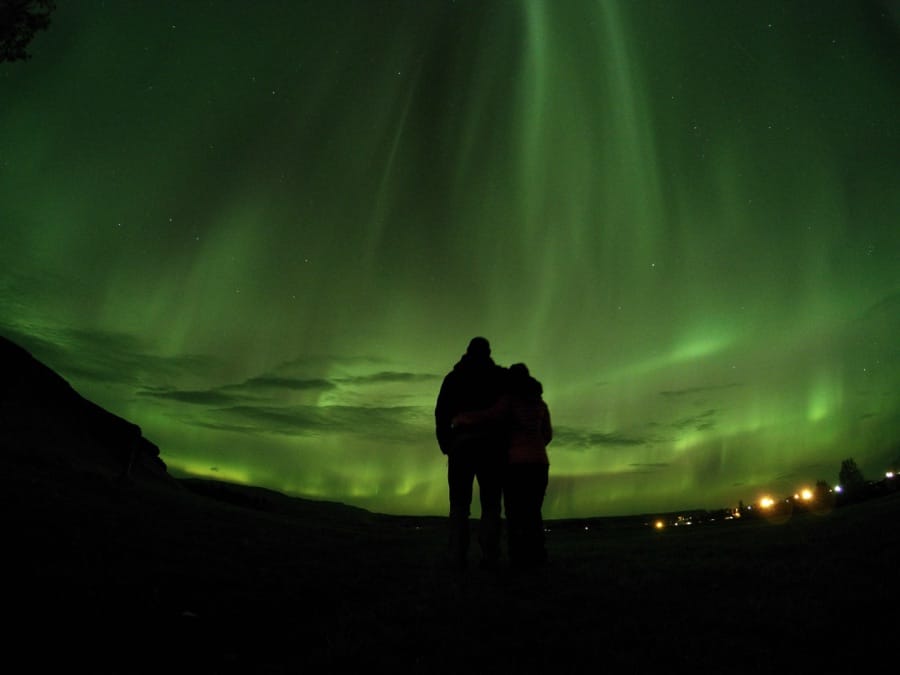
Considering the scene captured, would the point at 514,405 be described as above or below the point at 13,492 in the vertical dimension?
above

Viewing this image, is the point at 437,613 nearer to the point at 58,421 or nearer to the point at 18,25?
the point at 18,25

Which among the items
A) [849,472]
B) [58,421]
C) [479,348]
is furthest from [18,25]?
[849,472]

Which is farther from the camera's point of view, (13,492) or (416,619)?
(13,492)

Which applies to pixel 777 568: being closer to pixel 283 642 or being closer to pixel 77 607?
pixel 283 642

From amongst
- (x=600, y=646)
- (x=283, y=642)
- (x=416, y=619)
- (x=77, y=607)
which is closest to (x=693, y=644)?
(x=600, y=646)

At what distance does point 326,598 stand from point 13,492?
8.58m

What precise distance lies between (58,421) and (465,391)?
4851cm

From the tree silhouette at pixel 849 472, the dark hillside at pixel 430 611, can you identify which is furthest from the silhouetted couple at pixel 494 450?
the tree silhouette at pixel 849 472

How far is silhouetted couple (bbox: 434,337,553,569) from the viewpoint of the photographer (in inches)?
275

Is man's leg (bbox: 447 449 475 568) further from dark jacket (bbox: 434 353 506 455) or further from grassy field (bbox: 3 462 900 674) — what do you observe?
grassy field (bbox: 3 462 900 674)

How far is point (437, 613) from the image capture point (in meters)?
4.45

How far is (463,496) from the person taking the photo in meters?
6.99

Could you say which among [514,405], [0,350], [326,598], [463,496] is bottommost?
[326,598]

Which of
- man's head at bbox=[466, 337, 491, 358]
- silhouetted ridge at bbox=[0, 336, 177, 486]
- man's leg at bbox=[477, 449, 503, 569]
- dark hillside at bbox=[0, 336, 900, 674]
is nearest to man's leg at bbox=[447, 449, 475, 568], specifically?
man's leg at bbox=[477, 449, 503, 569]
